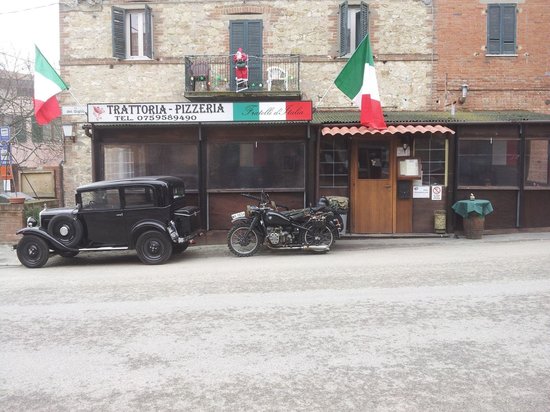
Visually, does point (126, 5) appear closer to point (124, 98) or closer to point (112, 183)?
point (124, 98)

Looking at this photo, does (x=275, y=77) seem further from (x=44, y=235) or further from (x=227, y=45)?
(x=44, y=235)

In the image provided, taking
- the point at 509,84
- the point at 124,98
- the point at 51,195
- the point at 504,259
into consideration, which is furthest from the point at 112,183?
A: the point at 509,84

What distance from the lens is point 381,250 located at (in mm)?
11906

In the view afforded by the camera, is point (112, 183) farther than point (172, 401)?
Yes

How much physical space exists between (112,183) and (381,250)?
6234 millimetres

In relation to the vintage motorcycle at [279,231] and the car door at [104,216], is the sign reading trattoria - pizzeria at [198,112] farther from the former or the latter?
the car door at [104,216]

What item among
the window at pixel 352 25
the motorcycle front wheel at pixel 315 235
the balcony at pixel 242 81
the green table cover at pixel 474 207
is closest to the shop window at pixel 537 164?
the green table cover at pixel 474 207

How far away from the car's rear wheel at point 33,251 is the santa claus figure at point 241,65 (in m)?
7.13

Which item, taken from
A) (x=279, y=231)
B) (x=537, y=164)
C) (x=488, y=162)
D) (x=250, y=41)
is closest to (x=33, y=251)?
(x=279, y=231)

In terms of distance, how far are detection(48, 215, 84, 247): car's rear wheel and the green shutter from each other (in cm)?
666

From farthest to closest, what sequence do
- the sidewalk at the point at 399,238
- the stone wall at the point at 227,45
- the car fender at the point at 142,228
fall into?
the stone wall at the point at 227,45
the sidewalk at the point at 399,238
the car fender at the point at 142,228

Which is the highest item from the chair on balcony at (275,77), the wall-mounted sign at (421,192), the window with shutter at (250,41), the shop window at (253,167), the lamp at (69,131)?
the window with shutter at (250,41)

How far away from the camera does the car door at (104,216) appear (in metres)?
10.8

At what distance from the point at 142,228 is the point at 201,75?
5.90 m
